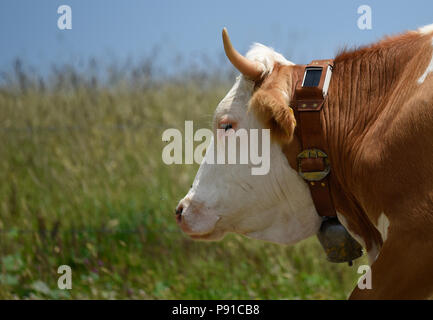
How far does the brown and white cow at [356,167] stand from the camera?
2.26m

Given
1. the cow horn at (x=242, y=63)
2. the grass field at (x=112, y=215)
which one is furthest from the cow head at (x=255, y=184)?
the grass field at (x=112, y=215)

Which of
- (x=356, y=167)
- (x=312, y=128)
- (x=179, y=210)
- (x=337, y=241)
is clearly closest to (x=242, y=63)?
(x=312, y=128)

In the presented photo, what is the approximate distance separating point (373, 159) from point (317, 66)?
0.61 meters

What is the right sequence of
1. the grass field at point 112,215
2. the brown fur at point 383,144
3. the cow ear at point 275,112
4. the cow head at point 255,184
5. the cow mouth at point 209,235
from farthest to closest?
the grass field at point 112,215, the cow mouth at point 209,235, the cow head at point 255,184, the cow ear at point 275,112, the brown fur at point 383,144

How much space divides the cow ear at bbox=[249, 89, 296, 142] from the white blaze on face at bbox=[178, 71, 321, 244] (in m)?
0.10

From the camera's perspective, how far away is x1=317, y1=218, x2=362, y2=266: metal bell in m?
2.88

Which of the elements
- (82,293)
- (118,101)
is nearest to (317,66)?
(82,293)

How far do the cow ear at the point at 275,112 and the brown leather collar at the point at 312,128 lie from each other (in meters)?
0.07

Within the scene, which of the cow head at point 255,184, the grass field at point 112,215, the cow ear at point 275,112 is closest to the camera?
the cow ear at point 275,112

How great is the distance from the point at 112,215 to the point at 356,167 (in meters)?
3.92

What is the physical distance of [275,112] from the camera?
2615mm

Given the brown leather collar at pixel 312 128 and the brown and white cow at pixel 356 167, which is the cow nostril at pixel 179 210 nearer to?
the brown and white cow at pixel 356 167
